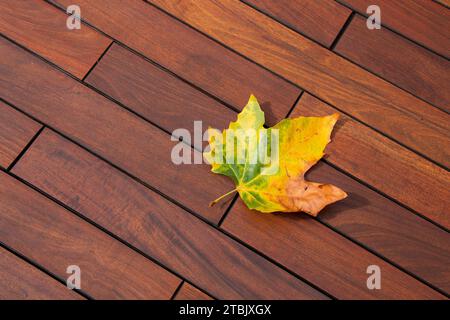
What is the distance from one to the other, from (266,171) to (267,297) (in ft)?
0.93

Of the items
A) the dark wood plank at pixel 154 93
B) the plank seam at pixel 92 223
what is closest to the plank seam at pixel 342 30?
the dark wood plank at pixel 154 93

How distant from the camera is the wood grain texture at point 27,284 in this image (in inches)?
46.5

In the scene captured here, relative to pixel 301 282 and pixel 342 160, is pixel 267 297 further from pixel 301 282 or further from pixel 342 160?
pixel 342 160

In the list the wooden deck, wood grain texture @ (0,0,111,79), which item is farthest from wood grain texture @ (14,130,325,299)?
wood grain texture @ (0,0,111,79)

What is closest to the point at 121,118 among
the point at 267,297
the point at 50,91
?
the point at 50,91

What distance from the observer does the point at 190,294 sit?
1205 mm

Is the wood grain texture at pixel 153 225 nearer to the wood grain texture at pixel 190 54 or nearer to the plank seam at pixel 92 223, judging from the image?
the plank seam at pixel 92 223

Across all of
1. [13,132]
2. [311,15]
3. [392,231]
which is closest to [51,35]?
[13,132]

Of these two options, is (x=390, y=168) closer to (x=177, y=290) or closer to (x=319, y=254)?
(x=319, y=254)

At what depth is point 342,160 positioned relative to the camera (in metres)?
1.33

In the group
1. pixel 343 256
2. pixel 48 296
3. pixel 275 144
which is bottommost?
pixel 48 296

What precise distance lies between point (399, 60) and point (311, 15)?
27cm

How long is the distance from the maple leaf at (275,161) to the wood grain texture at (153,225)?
11 cm

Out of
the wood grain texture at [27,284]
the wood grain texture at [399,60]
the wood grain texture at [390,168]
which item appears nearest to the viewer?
the wood grain texture at [27,284]
